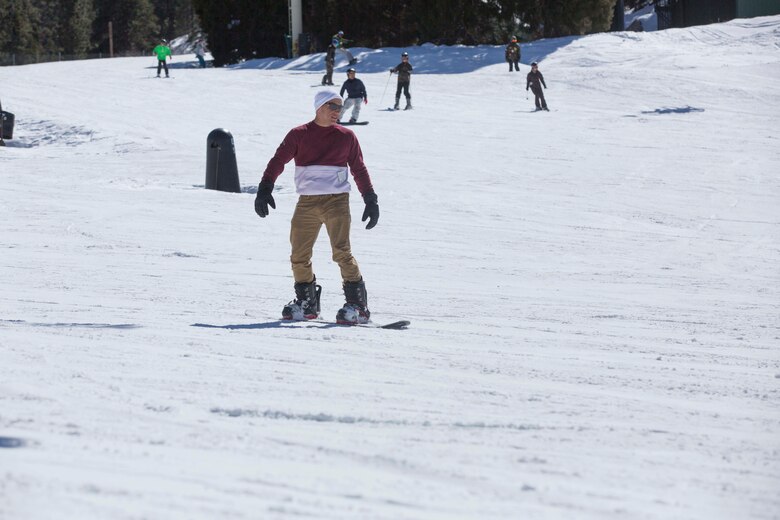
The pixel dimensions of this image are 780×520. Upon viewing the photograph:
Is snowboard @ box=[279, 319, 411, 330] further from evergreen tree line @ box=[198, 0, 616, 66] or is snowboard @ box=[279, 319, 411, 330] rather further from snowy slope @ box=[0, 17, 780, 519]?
→ evergreen tree line @ box=[198, 0, 616, 66]

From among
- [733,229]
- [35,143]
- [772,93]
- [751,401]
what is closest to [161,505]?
[751,401]

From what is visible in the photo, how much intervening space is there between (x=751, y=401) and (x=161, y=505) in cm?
292

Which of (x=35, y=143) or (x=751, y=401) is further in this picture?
(x=35, y=143)

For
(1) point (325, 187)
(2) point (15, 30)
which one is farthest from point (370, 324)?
(2) point (15, 30)

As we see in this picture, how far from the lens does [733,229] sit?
12898 millimetres

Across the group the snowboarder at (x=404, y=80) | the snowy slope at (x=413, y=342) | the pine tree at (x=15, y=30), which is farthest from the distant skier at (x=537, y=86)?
the pine tree at (x=15, y=30)

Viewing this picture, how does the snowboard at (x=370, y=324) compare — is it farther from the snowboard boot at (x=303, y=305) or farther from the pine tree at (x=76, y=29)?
the pine tree at (x=76, y=29)

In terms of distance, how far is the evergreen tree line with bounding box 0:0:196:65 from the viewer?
7319cm

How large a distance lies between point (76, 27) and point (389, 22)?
35.5 metres

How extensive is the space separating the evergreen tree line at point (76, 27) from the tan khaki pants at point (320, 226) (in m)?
67.6

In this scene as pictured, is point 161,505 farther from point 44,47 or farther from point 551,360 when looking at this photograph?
point 44,47

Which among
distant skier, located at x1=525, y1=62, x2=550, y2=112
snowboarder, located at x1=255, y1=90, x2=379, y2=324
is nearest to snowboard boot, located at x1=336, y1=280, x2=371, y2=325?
snowboarder, located at x1=255, y1=90, x2=379, y2=324

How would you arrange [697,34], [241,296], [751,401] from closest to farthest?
1. [751,401]
2. [241,296]
3. [697,34]

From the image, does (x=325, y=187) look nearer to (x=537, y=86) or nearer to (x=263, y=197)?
(x=263, y=197)
